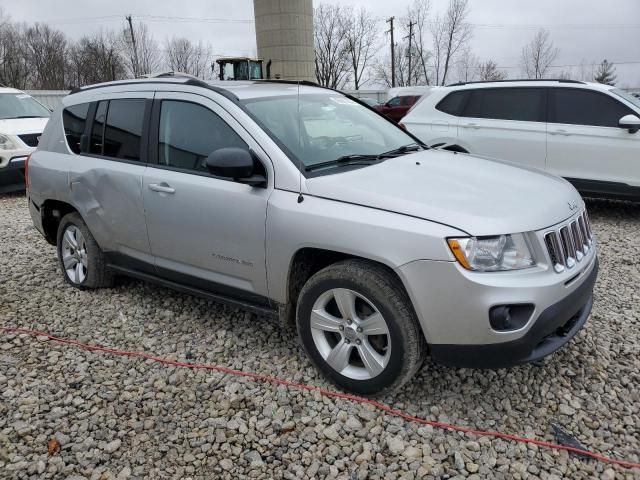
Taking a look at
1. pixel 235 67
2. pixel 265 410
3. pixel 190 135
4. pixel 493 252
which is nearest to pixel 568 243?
pixel 493 252

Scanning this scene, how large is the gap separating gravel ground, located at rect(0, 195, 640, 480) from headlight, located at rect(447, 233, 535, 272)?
87 cm

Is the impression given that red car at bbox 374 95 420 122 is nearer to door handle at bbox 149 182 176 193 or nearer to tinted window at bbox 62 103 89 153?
tinted window at bbox 62 103 89 153

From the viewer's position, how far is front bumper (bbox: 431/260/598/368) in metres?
2.52

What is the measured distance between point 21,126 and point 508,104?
28.1 feet

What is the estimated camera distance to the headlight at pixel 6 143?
30.5ft

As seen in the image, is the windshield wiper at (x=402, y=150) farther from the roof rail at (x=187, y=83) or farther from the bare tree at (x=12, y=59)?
the bare tree at (x=12, y=59)

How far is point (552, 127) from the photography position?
6777 millimetres

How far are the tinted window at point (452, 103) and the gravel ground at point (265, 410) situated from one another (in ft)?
13.6

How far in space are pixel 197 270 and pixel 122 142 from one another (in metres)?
1.26

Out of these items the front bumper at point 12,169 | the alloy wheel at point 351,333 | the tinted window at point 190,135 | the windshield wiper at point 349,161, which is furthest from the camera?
the front bumper at point 12,169

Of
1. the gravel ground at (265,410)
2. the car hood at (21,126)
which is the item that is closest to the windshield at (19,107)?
the car hood at (21,126)

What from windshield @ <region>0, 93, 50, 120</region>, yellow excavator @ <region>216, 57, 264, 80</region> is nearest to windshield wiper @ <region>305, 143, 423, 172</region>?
windshield @ <region>0, 93, 50, 120</region>

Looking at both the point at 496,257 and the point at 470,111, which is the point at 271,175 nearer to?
the point at 496,257

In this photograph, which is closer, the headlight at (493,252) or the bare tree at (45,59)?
the headlight at (493,252)
